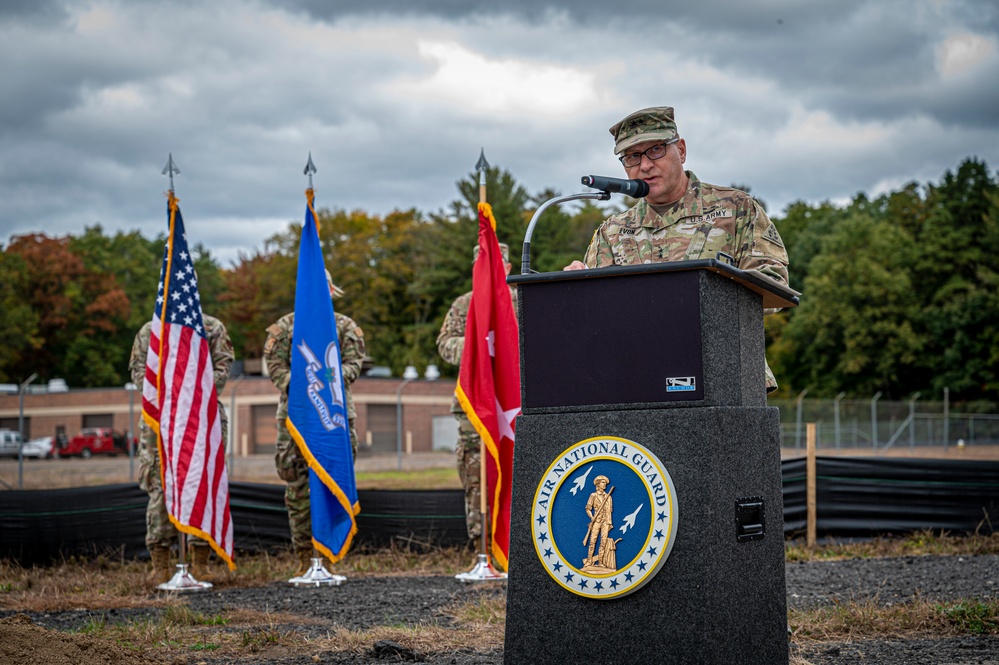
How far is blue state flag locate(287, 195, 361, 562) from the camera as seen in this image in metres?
8.86

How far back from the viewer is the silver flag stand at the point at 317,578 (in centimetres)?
862

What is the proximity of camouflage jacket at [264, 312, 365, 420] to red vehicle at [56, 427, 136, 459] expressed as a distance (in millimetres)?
43705

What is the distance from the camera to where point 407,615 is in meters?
6.82

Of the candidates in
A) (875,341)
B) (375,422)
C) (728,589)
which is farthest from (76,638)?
(875,341)

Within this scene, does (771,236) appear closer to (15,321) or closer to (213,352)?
(213,352)

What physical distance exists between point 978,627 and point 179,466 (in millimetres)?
6192

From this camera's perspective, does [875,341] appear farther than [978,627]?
Yes

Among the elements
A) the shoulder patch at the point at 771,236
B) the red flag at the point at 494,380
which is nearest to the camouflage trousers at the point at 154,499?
the red flag at the point at 494,380

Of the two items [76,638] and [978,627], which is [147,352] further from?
[978,627]

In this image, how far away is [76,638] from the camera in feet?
15.8

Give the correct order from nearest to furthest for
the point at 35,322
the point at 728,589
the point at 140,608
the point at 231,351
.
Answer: the point at 728,589 → the point at 140,608 → the point at 231,351 → the point at 35,322

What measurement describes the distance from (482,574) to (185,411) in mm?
2876

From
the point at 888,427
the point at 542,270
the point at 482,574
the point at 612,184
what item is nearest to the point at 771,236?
the point at 612,184

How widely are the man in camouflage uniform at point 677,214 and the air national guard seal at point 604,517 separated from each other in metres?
0.95
